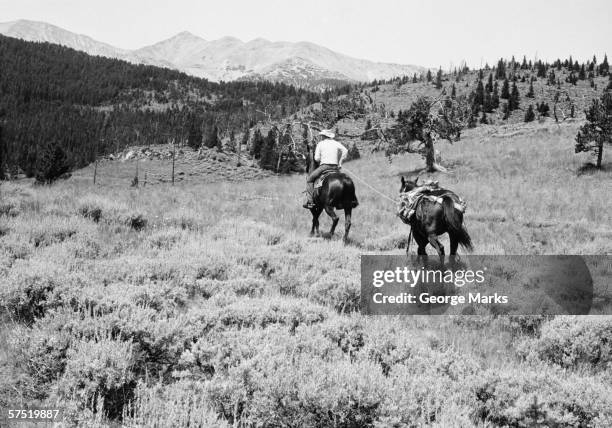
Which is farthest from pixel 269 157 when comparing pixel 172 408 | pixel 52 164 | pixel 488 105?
pixel 172 408

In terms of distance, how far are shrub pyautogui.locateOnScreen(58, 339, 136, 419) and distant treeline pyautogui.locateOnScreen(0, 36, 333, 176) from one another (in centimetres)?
10419

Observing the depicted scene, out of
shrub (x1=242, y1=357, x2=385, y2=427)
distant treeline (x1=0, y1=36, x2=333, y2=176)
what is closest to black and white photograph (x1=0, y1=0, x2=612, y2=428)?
shrub (x1=242, y1=357, x2=385, y2=427)

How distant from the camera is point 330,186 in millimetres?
10539

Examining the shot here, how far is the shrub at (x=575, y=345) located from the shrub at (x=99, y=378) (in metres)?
4.16

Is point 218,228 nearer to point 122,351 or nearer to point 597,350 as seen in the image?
point 122,351

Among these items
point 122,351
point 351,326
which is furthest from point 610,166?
point 122,351

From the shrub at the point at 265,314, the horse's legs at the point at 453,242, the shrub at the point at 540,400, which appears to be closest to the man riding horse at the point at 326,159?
the horse's legs at the point at 453,242

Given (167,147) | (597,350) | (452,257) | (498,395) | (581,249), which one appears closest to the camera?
(498,395)

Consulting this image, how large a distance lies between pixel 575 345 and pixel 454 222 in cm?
270

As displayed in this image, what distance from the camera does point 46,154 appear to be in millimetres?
63125

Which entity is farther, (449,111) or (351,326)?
(449,111)

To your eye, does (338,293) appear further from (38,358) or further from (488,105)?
(488,105)

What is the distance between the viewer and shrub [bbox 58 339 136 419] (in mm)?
3098

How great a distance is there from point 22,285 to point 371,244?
7.51 meters
